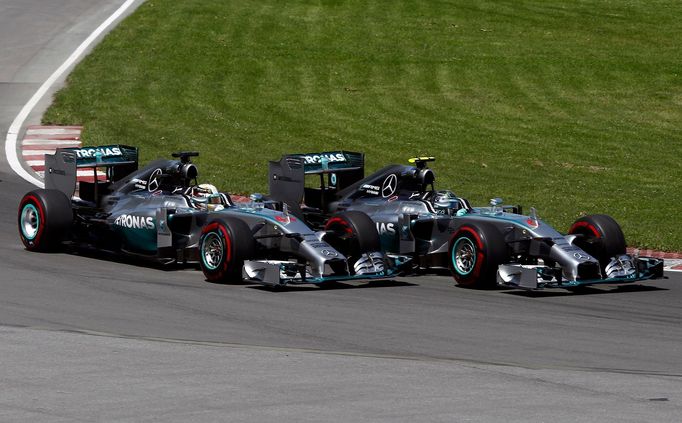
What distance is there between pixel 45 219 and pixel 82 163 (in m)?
1.48

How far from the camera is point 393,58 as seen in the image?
37.9 meters

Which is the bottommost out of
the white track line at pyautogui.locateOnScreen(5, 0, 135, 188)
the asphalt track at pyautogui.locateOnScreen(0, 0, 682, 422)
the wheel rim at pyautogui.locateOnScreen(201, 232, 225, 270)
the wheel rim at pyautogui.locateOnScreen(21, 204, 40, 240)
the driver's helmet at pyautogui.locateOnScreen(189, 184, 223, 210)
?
the asphalt track at pyautogui.locateOnScreen(0, 0, 682, 422)

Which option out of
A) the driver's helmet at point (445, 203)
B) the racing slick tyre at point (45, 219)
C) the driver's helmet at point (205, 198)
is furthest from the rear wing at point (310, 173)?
the racing slick tyre at point (45, 219)

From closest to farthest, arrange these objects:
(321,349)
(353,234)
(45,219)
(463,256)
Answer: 1. (321,349)
2. (463,256)
3. (353,234)
4. (45,219)

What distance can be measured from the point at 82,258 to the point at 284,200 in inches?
115

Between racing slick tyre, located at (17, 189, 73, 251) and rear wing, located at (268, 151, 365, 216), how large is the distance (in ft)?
9.53

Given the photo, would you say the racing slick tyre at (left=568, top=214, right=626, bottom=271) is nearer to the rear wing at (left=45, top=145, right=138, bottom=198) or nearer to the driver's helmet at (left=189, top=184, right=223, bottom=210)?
the driver's helmet at (left=189, top=184, right=223, bottom=210)

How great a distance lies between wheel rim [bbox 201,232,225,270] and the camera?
55.2 feet

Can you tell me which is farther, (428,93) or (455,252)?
(428,93)

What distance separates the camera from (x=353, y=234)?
1739 cm

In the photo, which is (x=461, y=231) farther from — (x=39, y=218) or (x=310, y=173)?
(x=39, y=218)

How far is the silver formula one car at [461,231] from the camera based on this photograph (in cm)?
1669

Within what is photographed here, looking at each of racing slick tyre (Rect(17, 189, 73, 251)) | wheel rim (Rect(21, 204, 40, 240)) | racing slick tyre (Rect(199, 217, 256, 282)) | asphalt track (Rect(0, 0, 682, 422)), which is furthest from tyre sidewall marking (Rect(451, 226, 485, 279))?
wheel rim (Rect(21, 204, 40, 240))

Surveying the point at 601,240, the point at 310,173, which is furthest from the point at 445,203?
the point at 310,173
